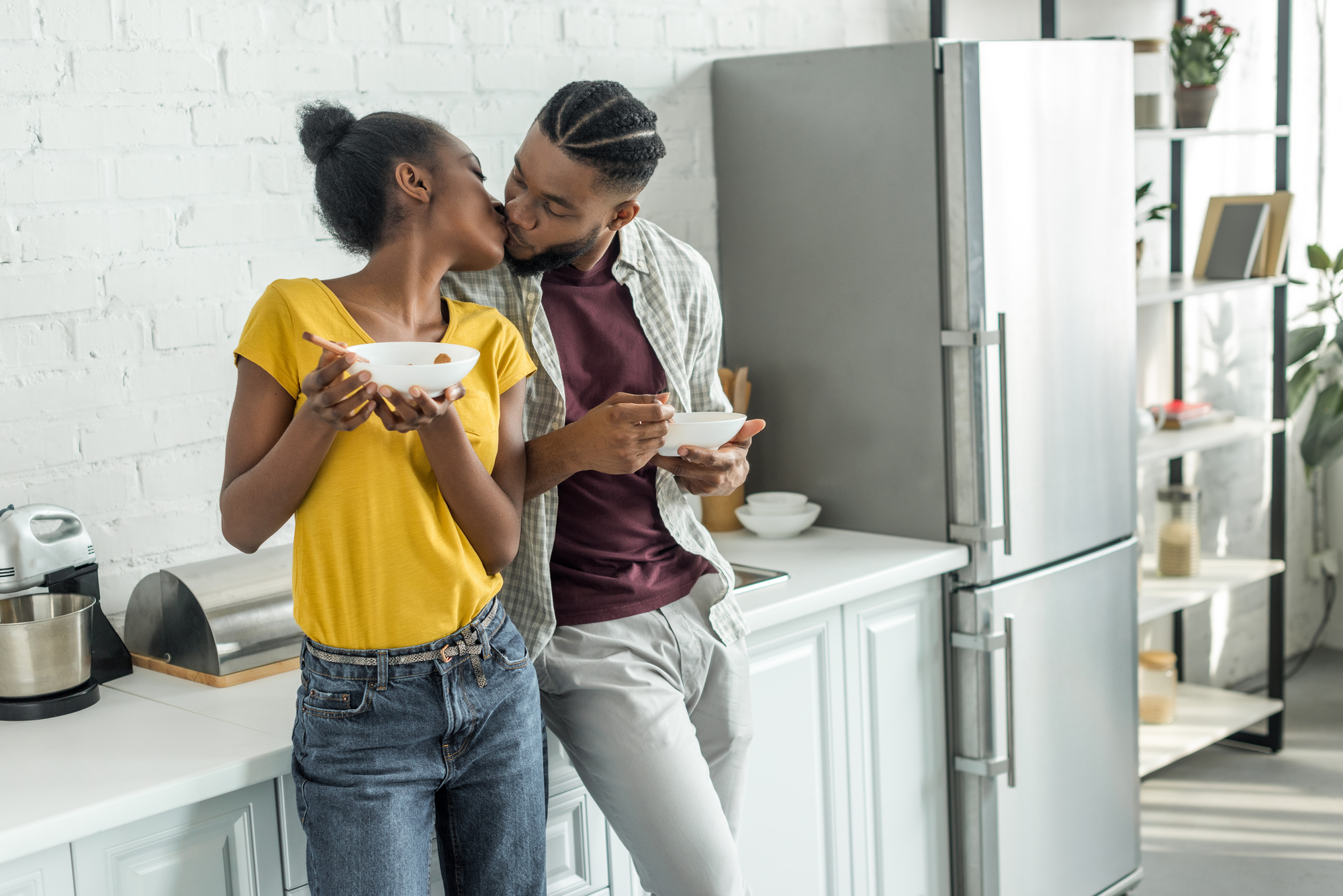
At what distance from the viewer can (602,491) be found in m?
1.64

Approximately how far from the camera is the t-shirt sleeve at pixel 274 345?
50.3 inches

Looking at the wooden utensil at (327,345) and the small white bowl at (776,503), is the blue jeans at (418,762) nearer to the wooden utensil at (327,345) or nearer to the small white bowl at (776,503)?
the wooden utensil at (327,345)

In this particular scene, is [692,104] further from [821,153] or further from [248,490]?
[248,490]

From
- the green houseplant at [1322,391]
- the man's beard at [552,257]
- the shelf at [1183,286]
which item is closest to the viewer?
the man's beard at [552,257]

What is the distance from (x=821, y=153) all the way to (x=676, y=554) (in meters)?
1.05

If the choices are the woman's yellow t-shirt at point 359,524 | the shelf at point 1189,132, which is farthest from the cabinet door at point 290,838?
the shelf at point 1189,132

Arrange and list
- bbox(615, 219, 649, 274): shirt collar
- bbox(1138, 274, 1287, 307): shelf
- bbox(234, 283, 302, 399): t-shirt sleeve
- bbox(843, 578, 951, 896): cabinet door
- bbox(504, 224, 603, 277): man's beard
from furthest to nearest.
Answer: bbox(1138, 274, 1287, 307): shelf → bbox(843, 578, 951, 896): cabinet door → bbox(615, 219, 649, 274): shirt collar → bbox(504, 224, 603, 277): man's beard → bbox(234, 283, 302, 399): t-shirt sleeve

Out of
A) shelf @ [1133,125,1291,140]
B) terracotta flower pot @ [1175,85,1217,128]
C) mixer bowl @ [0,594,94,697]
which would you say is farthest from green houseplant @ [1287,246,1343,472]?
mixer bowl @ [0,594,94,697]

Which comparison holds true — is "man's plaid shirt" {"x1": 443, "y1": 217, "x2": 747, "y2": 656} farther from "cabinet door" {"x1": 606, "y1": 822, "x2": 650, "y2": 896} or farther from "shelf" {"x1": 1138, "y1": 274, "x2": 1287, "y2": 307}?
"shelf" {"x1": 1138, "y1": 274, "x2": 1287, "y2": 307}

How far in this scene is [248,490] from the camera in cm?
126

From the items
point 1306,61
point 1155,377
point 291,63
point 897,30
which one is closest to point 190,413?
point 291,63

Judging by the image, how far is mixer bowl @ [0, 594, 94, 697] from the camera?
62.2 inches

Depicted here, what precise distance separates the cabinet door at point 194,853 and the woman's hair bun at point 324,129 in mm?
701

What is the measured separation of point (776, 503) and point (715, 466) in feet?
3.21
